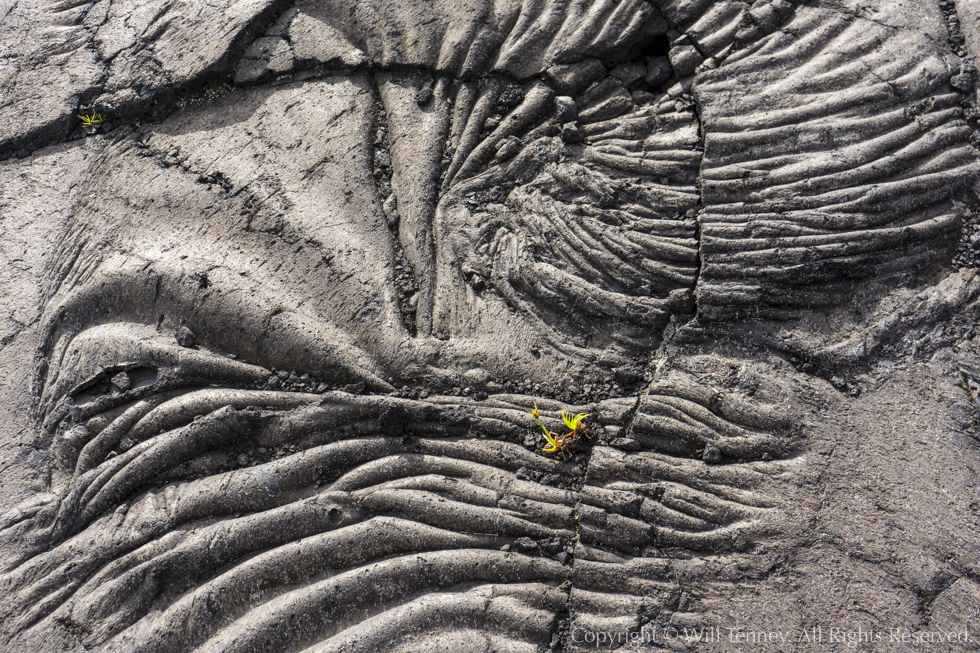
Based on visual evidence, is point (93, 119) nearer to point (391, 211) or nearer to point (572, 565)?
point (391, 211)

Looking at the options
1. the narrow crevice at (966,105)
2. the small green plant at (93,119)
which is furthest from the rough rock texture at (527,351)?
the small green plant at (93,119)

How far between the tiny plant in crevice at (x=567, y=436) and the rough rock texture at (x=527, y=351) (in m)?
0.02

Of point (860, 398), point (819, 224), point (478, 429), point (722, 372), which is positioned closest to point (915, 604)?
point (860, 398)

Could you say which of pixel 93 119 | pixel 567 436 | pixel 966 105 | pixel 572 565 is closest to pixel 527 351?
pixel 567 436

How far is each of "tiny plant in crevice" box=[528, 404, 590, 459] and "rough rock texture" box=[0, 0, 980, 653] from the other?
2 cm

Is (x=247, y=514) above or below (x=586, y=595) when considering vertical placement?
above

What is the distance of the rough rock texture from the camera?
6.93ft

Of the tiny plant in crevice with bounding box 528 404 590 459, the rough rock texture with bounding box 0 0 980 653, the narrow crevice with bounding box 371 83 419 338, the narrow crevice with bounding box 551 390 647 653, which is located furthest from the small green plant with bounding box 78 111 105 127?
the narrow crevice with bounding box 551 390 647 653

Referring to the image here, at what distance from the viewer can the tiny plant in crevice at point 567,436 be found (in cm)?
233

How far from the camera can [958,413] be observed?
2174mm

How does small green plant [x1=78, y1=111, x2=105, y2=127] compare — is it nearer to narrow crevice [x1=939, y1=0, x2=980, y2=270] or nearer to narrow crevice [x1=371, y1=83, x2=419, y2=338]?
narrow crevice [x1=371, y1=83, x2=419, y2=338]

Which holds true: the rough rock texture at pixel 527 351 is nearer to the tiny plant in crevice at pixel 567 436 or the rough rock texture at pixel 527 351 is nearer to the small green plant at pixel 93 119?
the tiny plant in crevice at pixel 567 436

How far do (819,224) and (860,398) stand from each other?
25.5 inches

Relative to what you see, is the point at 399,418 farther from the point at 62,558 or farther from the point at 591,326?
the point at 62,558
